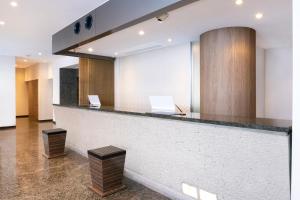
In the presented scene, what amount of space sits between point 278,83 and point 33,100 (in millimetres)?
10712

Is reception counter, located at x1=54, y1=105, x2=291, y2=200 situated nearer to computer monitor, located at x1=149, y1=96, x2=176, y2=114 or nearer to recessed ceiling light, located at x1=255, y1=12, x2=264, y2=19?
computer monitor, located at x1=149, y1=96, x2=176, y2=114

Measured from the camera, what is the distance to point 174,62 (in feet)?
18.7

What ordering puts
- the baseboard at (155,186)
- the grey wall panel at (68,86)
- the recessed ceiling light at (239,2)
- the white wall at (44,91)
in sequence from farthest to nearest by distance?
the white wall at (44,91) < the grey wall panel at (68,86) < the recessed ceiling light at (239,2) < the baseboard at (155,186)

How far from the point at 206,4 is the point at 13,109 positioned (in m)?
8.14

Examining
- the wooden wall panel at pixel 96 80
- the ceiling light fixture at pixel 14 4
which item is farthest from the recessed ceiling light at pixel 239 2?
the wooden wall panel at pixel 96 80

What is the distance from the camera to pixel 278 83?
19.0 ft

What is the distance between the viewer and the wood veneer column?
4.05 m

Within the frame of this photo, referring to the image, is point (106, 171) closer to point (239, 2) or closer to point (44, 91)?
point (239, 2)

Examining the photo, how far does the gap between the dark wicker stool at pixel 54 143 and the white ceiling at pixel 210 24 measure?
2.42 meters

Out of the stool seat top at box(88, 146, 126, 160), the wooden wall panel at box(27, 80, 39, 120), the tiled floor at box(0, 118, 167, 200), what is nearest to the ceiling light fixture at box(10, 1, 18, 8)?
the stool seat top at box(88, 146, 126, 160)

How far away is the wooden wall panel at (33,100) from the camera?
10.4 meters

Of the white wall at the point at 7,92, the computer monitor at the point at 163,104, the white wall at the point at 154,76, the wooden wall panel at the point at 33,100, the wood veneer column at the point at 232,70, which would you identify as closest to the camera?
the computer monitor at the point at 163,104

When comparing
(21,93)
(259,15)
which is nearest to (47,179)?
(259,15)
